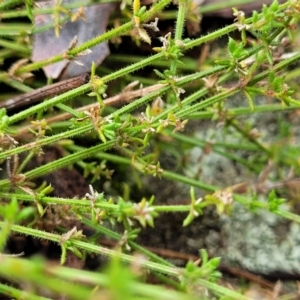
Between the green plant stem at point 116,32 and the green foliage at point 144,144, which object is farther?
the green plant stem at point 116,32

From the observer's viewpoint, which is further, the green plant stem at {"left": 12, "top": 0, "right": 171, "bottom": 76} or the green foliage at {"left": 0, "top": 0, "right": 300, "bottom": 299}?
the green plant stem at {"left": 12, "top": 0, "right": 171, "bottom": 76}

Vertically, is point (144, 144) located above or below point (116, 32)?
below

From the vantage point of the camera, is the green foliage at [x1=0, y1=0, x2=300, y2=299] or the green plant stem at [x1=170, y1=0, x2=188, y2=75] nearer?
the green foliage at [x1=0, y1=0, x2=300, y2=299]

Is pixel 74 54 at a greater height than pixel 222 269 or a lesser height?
greater

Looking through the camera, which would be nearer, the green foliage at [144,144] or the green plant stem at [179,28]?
the green foliage at [144,144]

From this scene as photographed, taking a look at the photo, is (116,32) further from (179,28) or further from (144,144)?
(144,144)

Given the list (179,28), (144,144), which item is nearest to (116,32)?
(179,28)

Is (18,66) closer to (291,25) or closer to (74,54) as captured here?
(74,54)

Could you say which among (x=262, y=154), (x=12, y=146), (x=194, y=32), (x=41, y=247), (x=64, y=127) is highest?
(x=194, y=32)

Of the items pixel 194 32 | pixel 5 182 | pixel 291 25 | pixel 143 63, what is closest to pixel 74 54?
pixel 143 63

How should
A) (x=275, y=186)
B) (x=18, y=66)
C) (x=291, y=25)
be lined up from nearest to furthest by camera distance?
(x=291, y=25), (x=18, y=66), (x=275, y=186)

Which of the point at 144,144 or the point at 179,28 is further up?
the point at 179,28
